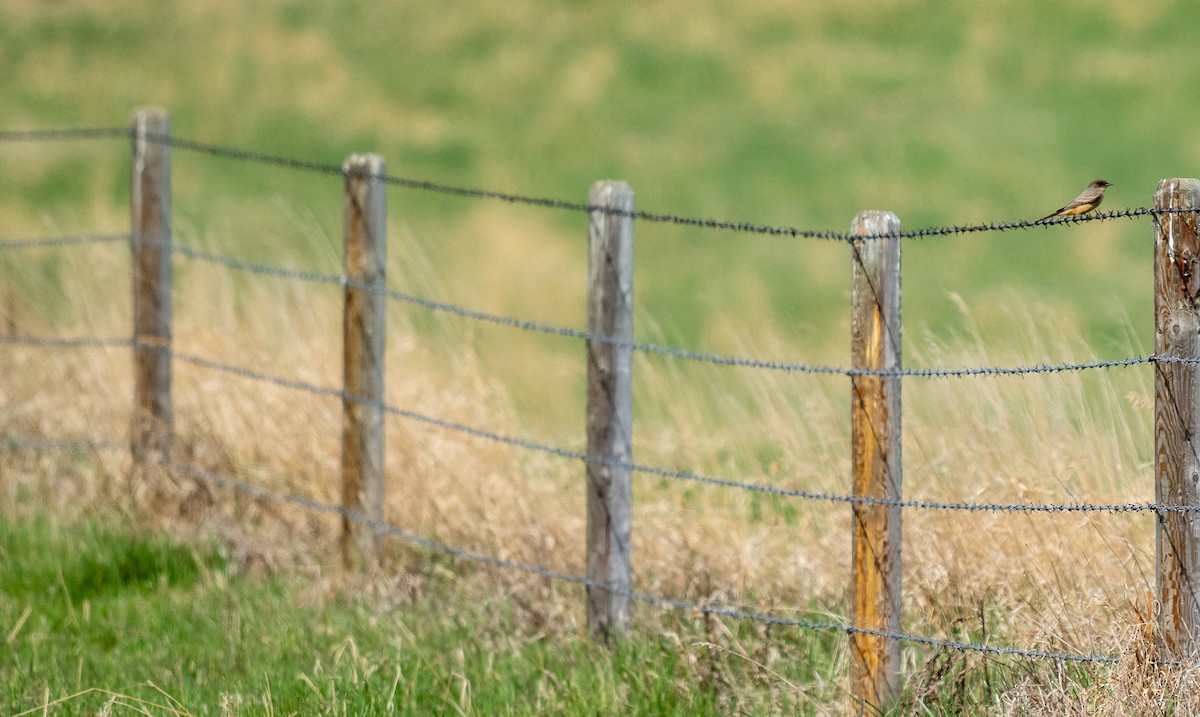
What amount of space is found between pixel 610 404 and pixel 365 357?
147 cm

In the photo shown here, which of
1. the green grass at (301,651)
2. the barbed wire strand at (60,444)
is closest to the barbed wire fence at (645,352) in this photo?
the barbed wire strand at (60,444)

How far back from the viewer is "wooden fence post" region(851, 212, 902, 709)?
201 inches

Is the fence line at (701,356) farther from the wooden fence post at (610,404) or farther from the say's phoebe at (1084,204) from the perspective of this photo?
the say's phoebe at (1084,204)

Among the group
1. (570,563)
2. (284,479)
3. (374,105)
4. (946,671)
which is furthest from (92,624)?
(374,105)

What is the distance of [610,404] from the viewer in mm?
6062

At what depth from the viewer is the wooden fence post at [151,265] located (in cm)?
830

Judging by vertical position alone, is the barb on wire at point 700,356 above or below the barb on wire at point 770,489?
above

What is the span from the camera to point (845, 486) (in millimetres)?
6105

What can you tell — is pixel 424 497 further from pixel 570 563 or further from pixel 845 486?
pixel 845 486

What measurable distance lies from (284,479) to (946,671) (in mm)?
3775

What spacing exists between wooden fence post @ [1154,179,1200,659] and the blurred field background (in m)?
0.18

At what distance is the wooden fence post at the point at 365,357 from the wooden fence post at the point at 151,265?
5.36ft

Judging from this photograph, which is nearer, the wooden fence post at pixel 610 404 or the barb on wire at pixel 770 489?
the barb on wire at pixel 770 489

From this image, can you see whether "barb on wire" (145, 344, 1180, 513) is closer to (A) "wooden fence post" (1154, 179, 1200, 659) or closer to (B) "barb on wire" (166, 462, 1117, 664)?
(A) "wooden fence post" (1154, 179, 1200, 659)
